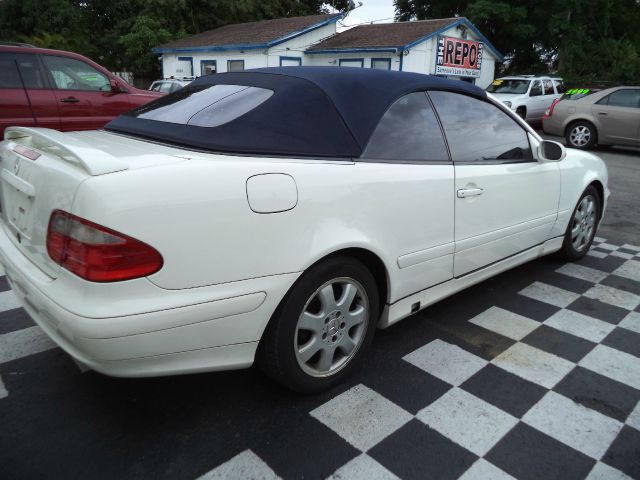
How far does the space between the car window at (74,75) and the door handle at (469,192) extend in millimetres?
5819

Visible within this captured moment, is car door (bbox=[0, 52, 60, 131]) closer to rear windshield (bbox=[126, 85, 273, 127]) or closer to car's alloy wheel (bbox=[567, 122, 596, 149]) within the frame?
rear windshield (bbox=[126, 85, 273, 127])

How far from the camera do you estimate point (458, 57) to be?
70.8 feet

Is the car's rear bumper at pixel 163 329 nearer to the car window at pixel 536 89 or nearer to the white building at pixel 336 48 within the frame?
the car window at pixel 536 89

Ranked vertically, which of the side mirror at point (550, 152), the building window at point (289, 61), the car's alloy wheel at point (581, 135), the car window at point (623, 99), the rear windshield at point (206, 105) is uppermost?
the building window at point (289, 61)

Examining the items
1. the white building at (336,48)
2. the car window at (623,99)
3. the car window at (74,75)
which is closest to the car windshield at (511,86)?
the white building at (336,48)

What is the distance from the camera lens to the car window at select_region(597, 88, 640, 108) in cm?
1028

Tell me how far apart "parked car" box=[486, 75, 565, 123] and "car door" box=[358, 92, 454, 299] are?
13.4 meters

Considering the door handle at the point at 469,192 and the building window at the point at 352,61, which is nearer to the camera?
the door handle at the point at 469,192

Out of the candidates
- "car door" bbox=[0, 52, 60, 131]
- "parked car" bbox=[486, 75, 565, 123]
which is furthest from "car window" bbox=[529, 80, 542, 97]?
"car door" bbox=[0, 52, 60, 131]

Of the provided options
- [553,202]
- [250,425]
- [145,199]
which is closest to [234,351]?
[250,425]

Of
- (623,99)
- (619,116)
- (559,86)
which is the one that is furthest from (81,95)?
(559,86)

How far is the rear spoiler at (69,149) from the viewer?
1696 millimetres

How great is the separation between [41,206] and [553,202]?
3.24 metres

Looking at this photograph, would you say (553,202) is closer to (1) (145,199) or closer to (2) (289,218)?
(2) (289,218)
